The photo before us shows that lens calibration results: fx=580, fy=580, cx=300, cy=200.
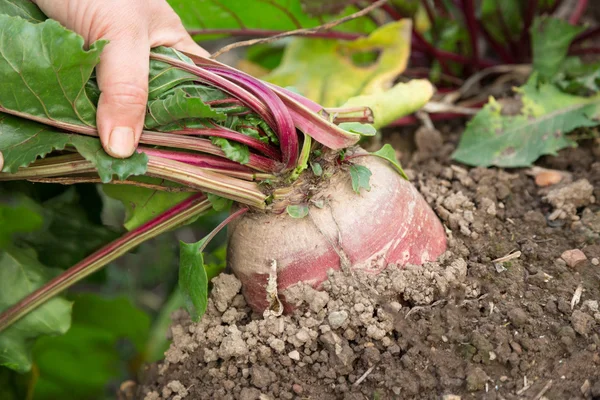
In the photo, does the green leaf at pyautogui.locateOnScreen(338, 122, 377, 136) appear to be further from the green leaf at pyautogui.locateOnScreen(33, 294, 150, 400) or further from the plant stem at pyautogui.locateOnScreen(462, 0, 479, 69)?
the green leaf at pyautogui.locateOnScreen(33, 294, 150, 400)

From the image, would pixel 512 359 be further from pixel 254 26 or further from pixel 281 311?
pixel 254 26

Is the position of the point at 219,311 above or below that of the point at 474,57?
below

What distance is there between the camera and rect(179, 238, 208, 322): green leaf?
4.31 feet

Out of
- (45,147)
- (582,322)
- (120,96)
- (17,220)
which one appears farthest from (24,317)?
(582,322)

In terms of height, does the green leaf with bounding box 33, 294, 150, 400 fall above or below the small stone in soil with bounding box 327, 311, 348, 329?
below

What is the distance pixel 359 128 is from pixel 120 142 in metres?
0.55

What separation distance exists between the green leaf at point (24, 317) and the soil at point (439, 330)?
1.04 feet

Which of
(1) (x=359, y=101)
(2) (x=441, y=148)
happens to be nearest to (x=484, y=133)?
(2) (x=441, y=148)

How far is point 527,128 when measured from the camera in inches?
74.1

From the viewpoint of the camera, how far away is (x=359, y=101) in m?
1.68

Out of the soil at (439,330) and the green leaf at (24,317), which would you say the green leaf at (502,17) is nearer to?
the soil at (439,330)

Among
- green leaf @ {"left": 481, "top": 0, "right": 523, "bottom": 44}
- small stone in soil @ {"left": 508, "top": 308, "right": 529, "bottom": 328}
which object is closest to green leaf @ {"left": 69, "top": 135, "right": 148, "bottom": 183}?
small stone in soil @ {"left": 508, "top": 308, "right": 529, "bottom": 328}

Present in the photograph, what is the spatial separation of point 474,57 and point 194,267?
1.51m

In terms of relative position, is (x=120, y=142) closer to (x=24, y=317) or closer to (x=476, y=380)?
(x=24, y=317)
